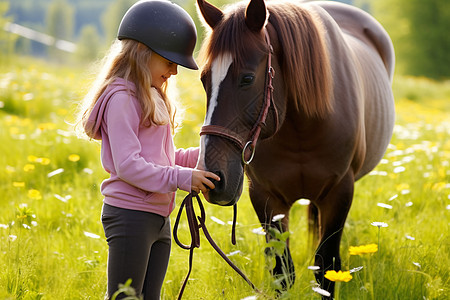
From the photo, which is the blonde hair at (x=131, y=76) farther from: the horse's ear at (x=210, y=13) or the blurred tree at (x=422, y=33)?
the blurred tree at (x=422, y=33)

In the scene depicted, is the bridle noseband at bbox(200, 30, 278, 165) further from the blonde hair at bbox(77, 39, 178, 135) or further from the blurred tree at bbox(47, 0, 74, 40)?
the blurred tree at bbox(47, 0, 74, 40)

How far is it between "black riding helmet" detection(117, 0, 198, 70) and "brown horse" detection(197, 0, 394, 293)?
0.11 m

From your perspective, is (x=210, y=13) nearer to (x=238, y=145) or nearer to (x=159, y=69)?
(x=159, y=69)

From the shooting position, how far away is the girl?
6.07 ft

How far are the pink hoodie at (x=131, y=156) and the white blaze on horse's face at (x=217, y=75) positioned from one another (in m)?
0.23

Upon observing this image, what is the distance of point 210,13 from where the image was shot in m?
2.23

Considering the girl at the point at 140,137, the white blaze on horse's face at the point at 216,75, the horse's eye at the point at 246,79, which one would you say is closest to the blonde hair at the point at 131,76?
the girl at the point at 140,137

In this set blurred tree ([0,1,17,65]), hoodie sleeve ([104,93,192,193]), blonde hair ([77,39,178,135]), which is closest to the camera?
hoodie sleeve ([104,93,192,193])

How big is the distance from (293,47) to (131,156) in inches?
36.7

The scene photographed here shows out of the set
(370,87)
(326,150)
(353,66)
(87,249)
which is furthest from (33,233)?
(370,87)

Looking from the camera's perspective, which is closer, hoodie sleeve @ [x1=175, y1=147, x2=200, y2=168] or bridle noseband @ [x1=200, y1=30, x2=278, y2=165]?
bridle noseband @ [x1=200, y1=30, x2=278, y2=165]

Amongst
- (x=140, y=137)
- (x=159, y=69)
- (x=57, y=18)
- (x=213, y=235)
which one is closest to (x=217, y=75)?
(x=159, y=69)

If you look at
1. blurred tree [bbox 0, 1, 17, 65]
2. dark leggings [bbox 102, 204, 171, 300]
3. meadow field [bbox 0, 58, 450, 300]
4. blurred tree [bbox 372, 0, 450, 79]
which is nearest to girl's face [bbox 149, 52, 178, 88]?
meadow field [bbox 0, 58, 450, 300]

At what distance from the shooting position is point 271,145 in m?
2.57
